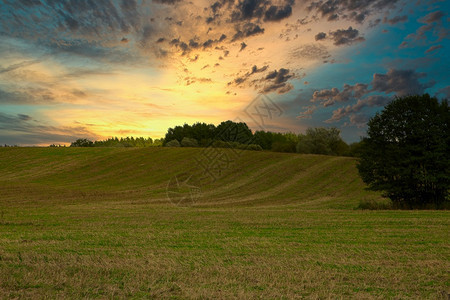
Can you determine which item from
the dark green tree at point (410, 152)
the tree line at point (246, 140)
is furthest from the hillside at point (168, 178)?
the tree line at point (246, 140)

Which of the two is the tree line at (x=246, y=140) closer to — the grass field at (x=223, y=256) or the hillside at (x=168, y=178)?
the hillside at (x=168, y=178)


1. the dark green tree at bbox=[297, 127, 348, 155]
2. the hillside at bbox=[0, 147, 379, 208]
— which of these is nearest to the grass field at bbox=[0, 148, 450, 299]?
the hillside at bbox=[0, 147, 379, 208]

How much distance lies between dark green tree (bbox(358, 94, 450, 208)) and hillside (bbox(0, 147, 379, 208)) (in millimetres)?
4985

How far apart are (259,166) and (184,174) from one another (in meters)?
11.5

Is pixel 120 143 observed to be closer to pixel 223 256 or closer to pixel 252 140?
pixel 252 140

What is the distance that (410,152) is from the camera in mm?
24484

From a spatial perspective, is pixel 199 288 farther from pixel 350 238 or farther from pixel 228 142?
pixel 228 142

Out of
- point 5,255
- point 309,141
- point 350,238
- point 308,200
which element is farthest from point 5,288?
point 309,141

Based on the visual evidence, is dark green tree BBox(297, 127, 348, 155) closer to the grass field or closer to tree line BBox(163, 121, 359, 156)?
tree line BBox(163, 121, 359, 156)

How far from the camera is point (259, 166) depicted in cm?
5269

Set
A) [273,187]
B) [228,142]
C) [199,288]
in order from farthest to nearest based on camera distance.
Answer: [228,142] < [273,187] < [199,288]

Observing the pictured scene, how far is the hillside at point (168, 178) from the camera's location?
33375mm

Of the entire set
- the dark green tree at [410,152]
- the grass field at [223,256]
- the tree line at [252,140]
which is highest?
the tree line at [252,140]

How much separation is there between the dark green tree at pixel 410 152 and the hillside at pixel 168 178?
499 cm
